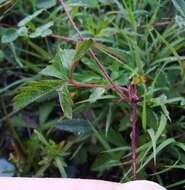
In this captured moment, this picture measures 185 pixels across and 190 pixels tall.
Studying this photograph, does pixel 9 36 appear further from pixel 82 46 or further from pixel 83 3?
pixel 82 46

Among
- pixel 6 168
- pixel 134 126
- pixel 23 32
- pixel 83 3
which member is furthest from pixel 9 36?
pixel 134 126

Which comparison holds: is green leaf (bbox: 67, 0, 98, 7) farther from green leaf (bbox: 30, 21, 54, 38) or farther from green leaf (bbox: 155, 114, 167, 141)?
green leaf (bbox: 155, 114, 167, 141)

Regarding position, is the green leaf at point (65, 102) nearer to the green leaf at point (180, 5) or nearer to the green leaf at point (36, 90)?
the green leaf at point (36, 90)

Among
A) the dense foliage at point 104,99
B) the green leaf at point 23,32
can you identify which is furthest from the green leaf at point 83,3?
the green leaf at point 23,32

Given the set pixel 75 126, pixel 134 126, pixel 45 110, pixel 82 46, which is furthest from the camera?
pixel 45 110

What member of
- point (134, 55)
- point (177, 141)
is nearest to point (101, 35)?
point (134, 55)

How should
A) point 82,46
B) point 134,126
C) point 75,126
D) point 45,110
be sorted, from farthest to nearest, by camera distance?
point 45,110, point 75,126, point 134,126, point 82,46

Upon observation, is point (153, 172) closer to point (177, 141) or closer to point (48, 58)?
point (177, 141)
